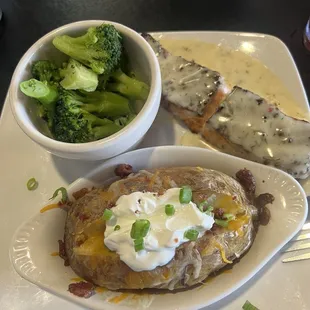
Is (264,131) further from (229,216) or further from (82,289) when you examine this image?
(82,289)

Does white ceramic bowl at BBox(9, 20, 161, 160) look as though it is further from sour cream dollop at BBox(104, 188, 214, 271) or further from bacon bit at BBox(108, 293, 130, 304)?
bacon bit at BBox(108, 293, 130, 304)

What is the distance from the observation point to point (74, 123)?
159 cm

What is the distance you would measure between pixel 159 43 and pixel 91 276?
933 millimetres

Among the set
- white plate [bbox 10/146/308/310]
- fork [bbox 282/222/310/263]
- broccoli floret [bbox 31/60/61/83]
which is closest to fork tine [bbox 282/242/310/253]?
fork [bbox 282/222/310/263]

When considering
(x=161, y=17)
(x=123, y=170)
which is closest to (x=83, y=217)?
(x=123, y=170)

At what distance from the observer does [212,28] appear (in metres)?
2.32

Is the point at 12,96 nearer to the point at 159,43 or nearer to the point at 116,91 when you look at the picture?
the point at 116,91

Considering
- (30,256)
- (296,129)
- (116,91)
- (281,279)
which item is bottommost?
(281,279)

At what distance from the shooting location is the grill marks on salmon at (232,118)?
68.0 inches

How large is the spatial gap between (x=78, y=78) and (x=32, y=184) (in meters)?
0.46

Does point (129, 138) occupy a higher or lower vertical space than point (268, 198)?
higher

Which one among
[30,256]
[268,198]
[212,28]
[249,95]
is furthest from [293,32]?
[30,256]

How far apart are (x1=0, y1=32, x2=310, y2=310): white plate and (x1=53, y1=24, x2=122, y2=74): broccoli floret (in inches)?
13.5

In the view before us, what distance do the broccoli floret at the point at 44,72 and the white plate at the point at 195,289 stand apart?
325mm
